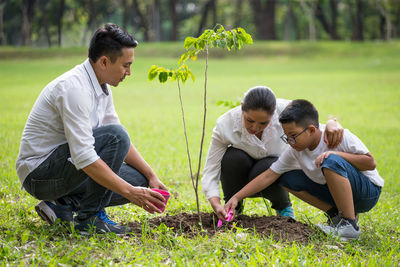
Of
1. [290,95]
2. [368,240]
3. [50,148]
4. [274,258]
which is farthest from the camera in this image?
[290,95]

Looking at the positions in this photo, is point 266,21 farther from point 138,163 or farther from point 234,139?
point 138,163

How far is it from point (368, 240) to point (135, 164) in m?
2.05

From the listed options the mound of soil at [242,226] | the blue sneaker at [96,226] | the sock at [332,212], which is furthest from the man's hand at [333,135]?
the blue sneaker at [96,226]

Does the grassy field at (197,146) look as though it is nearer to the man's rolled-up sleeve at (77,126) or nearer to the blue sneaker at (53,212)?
the blue sneaker at (53,212)

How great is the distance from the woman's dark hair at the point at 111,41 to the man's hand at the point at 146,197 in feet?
3.28

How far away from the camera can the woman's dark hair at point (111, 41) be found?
3.76m

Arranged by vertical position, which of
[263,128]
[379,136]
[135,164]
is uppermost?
[263,128]

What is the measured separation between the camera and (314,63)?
28172 mm

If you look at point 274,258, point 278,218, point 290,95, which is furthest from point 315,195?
point 290,95

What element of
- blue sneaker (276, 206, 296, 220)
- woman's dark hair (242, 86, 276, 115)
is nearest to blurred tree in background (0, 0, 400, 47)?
blue sneaker (276, 206, 296, 220)

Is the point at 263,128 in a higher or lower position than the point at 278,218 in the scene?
higher

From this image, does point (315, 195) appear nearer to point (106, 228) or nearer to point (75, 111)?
point (106, 228)

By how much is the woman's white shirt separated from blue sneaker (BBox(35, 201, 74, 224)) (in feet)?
3.89

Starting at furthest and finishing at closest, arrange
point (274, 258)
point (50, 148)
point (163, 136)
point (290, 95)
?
point (290, 95) → point (163, 136) → point (50, 148) → point (274, 258)
